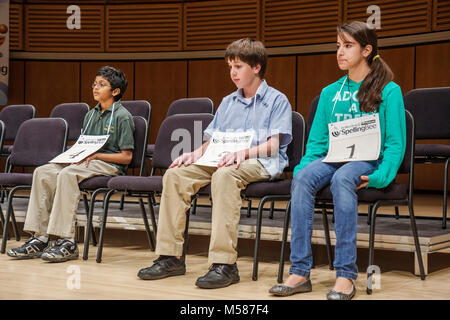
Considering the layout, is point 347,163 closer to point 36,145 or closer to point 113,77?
point 113,77

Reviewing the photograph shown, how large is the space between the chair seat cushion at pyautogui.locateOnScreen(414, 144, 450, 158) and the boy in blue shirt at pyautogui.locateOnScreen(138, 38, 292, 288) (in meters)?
0.91

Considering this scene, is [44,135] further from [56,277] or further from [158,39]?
[158,39]

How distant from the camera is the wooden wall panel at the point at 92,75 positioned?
7.41 m

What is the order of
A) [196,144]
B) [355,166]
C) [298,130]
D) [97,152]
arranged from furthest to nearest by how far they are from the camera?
[97,152]
[196,144]
[298,130]
[355,166]

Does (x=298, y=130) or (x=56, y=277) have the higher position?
(x=298, y=130)

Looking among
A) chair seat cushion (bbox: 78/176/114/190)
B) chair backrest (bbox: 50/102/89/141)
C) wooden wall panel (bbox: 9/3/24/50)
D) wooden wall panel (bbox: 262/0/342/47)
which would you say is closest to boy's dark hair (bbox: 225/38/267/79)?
chair seat cushion (bbox: 78/176/114/190)

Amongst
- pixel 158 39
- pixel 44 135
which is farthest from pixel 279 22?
pixel 44 135

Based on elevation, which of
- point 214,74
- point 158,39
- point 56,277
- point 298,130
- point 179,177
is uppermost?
point 158,39

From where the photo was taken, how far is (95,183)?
311cm

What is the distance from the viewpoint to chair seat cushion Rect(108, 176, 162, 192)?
2.87 meters

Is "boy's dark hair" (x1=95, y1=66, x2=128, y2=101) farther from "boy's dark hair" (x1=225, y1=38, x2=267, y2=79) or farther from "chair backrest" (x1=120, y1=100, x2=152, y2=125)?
"boy's dark hair" (x1=225, y1=38, x2=267, y2=79)

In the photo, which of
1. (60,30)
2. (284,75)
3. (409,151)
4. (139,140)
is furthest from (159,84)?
(409,151)

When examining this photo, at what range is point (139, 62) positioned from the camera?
739 cm

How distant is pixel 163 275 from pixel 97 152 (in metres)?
1.13
